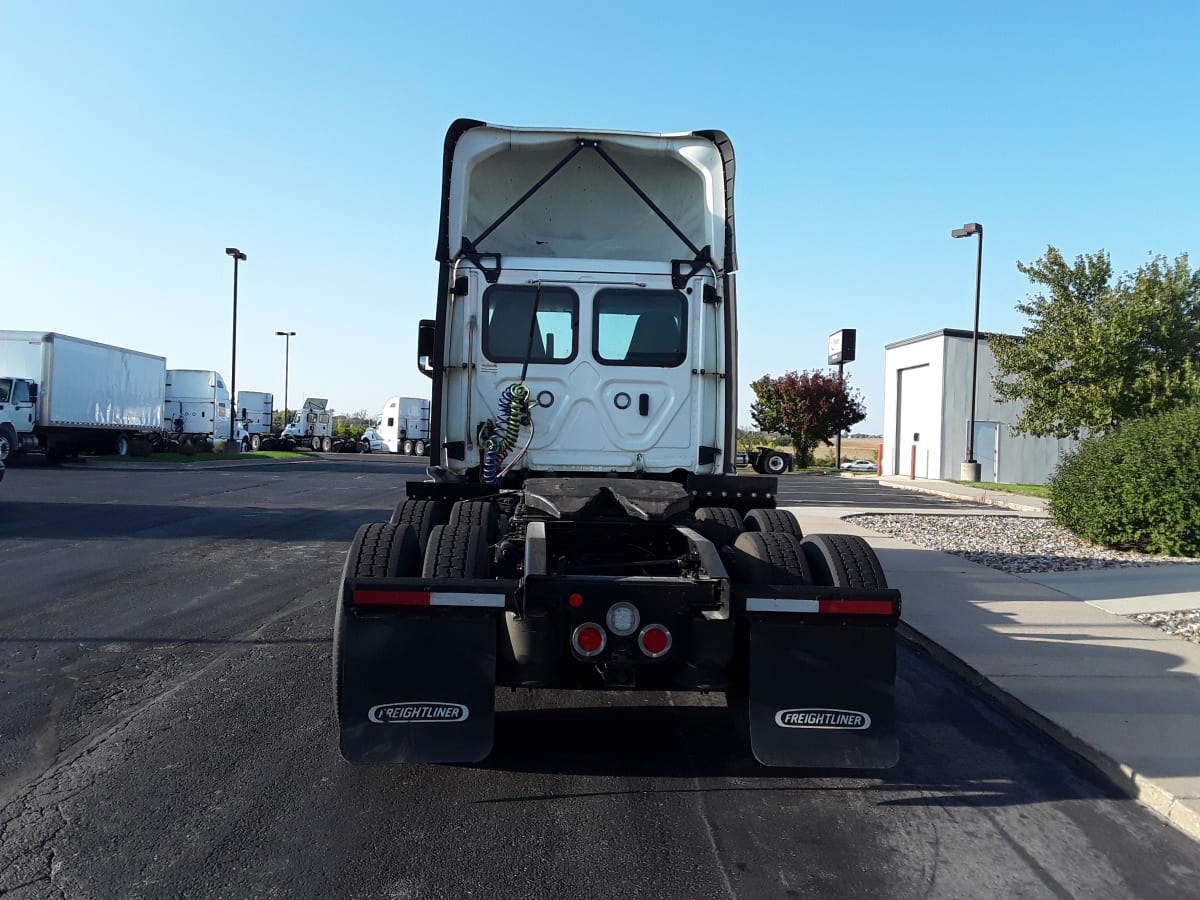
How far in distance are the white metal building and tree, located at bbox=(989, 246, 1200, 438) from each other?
10.3 meters

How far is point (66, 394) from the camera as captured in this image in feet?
98.7

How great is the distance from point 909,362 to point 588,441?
108 ft

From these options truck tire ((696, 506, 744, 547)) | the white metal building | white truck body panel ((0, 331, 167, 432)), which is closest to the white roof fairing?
truck tire ((696, 506, 744, 547))

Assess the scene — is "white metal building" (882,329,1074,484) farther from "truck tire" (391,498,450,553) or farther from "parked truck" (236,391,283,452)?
"parked truck" (236,391,283,452)

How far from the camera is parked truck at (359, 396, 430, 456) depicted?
54.8m

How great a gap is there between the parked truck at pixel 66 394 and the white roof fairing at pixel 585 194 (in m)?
23.3

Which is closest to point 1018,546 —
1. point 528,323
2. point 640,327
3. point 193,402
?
point 640,327

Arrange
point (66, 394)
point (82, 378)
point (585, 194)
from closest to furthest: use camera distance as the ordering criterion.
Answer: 1. point (585, 194)
2. point (66, 394)
3. point (82, 378)

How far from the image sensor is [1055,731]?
5484 millimetres

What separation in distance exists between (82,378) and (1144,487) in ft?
98.4

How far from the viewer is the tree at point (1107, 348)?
69.2 ft

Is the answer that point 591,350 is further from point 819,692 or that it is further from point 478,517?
point 819,692

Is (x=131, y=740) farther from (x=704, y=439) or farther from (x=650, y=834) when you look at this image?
(x=704, y=439)

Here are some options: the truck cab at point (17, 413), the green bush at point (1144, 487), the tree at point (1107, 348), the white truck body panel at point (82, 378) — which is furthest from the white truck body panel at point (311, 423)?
the green bush at point (1144, 487)
